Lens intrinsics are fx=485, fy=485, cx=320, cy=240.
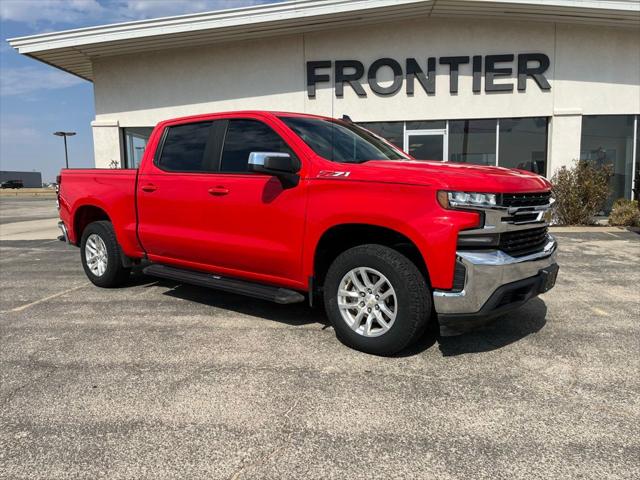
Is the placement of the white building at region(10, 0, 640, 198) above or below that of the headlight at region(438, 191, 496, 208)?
above

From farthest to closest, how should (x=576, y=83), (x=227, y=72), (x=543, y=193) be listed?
(x=227, y=72) → (x=576, y=83) → (x=543, y=193)

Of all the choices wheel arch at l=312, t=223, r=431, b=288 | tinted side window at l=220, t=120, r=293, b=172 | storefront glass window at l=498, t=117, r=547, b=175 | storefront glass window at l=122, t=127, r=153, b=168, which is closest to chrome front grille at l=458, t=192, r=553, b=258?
wheel arch at l=312, t=223, r=431, b=288

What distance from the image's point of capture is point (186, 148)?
4969 mm

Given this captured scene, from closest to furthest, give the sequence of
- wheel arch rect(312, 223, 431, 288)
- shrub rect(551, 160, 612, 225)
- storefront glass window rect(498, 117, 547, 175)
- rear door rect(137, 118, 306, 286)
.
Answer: wheel arch rect(312, 223, 431, 288) < rear door rect(137, 118, 306, 286) < shrub rect(551, 160, 612, 225) < storefront glass window rect(498, 117, 547, 175)

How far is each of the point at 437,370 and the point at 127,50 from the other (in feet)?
43.1

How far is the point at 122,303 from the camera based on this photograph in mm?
5414

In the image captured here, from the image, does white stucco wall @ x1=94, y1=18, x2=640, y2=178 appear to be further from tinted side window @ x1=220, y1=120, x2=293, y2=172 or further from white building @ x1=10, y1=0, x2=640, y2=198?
tinted side window @ x1=220, y1=120, x2=293, y2=172

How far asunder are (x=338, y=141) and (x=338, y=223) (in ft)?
3.41

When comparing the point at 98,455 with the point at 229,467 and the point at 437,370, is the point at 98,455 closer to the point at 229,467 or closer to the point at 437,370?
the point at 229,467

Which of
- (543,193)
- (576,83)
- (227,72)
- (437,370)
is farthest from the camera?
(227,72)

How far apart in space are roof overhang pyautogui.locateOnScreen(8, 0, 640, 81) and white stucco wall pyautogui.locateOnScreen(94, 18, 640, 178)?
34 cm

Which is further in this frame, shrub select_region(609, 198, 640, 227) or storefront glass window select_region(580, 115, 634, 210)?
storefront glass window select_region(580, 115, 634, 210)

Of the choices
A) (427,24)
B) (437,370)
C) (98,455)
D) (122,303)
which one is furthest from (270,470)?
(427,24)

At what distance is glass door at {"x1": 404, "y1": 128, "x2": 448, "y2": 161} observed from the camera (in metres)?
12.9
